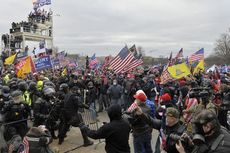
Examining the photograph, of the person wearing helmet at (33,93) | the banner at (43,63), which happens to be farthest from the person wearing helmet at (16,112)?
the banner at (43,63)

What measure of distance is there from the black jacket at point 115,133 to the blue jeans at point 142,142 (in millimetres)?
1438

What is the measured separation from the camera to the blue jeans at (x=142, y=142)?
7.39 meters

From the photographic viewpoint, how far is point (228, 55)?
76.8 metres

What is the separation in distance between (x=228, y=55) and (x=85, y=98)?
65.1 metres

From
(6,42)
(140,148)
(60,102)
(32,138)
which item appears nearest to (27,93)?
(60,102)

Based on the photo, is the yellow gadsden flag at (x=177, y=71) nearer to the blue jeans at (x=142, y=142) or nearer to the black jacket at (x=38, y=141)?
the blue jeans at (x=142, y=142)

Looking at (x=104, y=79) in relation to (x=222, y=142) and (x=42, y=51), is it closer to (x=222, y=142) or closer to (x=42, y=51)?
(x=42, y=51)

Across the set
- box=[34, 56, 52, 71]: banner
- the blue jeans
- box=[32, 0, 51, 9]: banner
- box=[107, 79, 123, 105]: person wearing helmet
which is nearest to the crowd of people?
the blue jeans

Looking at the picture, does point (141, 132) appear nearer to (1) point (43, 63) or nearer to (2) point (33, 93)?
(2) point (33, 93)

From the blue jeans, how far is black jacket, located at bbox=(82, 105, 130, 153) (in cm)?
144

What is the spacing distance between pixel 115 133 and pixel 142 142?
1.77 m

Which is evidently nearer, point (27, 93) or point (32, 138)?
point (32, 138)

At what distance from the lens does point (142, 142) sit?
7.45 meters

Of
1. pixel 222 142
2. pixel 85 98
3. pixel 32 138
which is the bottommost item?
pixel 85 98
